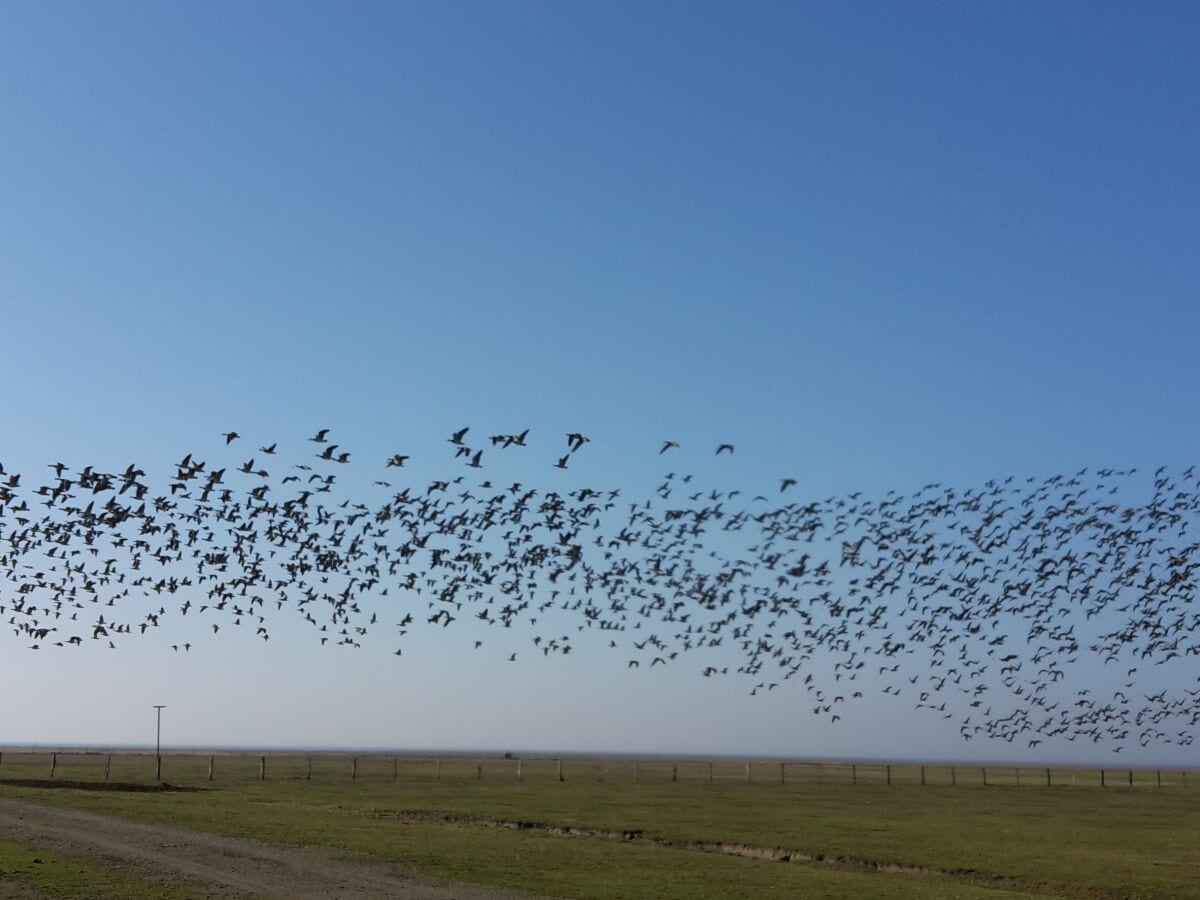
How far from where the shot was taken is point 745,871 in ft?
128

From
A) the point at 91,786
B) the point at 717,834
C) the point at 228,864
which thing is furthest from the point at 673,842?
the point at 91,786

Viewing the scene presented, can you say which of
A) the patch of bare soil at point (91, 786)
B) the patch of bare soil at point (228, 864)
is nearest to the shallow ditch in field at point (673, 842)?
the patch of bare soil at point (228, 864)

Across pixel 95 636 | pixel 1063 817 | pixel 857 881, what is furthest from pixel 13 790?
pixel 1063 817

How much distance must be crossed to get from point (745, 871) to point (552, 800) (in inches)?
1622

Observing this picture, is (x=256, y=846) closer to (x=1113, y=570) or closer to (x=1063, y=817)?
(x=1113, y=570)

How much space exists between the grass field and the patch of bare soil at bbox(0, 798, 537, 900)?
1846 millimetres

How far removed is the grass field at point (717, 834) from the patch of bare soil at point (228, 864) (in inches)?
72.7

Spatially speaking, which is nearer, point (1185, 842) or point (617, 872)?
point (617, 872)

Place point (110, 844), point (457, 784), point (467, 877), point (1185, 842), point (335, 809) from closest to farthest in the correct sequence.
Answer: point (467, 877), point (110, 844), point (1185, 842), point (335, 809), point (457, 784)

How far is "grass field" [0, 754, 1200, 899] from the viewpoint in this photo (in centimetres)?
3688

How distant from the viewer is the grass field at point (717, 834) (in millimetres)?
36875

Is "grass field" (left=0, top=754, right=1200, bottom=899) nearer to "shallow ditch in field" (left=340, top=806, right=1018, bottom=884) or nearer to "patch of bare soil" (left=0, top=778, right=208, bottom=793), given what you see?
"shallow ditch in field" (left=340, top=806, right=1018, bottom=884)

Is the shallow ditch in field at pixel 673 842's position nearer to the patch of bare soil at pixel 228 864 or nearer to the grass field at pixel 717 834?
the grass field at pixel 717 834

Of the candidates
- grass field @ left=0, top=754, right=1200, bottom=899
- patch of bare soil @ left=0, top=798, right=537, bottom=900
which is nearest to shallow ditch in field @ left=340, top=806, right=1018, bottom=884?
grass field @ left=0, top=754, right=1200, bottom=899
